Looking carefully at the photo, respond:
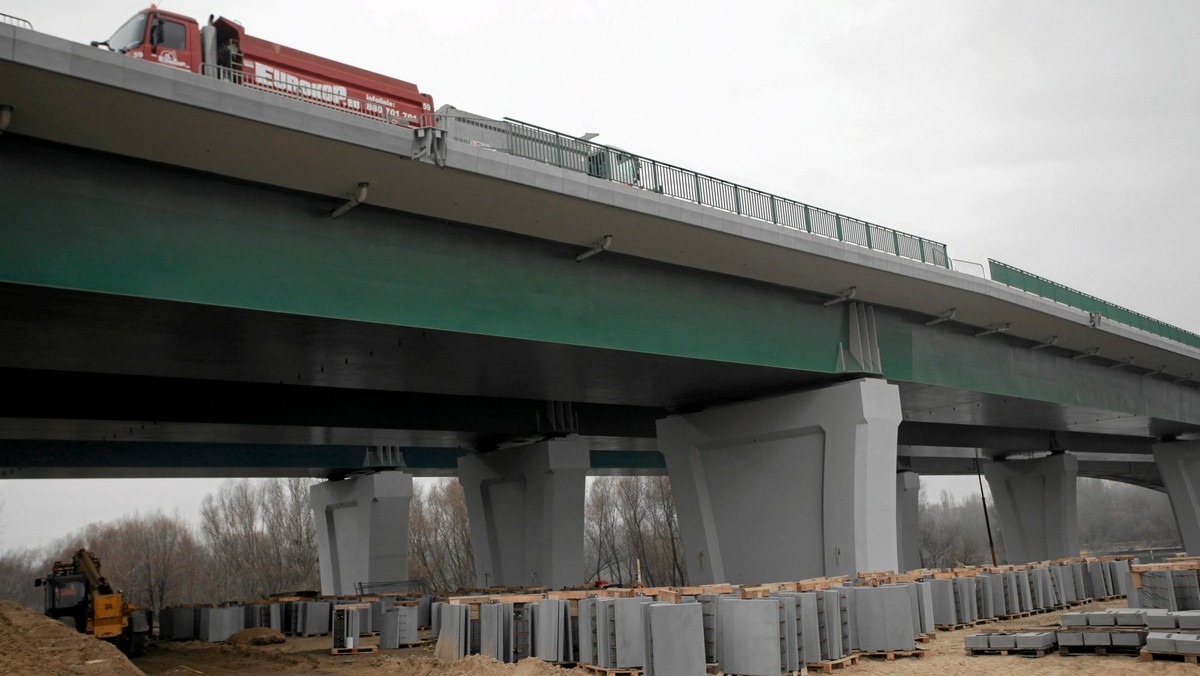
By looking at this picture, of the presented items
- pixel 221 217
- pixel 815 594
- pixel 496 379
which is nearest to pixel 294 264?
pixel 221 217

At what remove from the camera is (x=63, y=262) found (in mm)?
15180

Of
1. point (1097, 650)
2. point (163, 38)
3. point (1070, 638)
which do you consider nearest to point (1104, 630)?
point (1097, 650)

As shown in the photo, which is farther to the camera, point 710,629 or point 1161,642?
point 710,629

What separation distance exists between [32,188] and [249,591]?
290 ft

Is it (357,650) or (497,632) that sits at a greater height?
(497,632)

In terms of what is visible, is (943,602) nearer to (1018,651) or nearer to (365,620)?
(1018,651)

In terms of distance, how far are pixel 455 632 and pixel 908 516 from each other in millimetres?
59706

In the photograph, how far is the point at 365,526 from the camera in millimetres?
48844

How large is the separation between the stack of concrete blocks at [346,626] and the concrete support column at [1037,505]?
51.7 meters

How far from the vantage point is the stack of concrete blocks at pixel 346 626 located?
27819 millimetres

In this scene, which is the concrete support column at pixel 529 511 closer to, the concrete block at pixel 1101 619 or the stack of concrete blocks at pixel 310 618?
the stack of concrete blocks at pixel 310 618

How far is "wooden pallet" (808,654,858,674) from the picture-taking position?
1795 centimetres

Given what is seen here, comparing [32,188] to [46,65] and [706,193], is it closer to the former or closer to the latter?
[46,65]

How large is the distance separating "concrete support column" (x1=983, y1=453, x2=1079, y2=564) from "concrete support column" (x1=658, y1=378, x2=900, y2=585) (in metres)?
39.4
